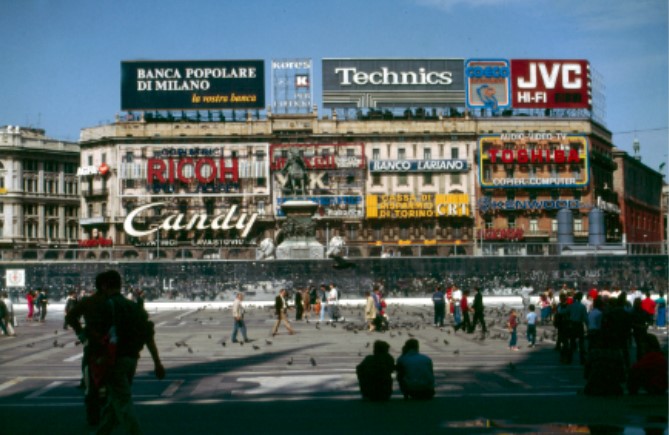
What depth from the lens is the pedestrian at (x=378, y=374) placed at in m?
17.1

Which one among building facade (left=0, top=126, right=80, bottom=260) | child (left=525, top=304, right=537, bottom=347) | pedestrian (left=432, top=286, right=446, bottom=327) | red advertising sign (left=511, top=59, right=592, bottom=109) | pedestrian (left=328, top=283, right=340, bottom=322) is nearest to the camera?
child (left=525, top=304, right=537, bottom=347)

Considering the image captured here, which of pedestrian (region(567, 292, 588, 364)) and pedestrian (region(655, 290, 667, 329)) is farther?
pedestrian (region(655, 290, 667, 329))

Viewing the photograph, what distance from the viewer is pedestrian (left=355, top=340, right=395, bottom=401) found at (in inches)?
672

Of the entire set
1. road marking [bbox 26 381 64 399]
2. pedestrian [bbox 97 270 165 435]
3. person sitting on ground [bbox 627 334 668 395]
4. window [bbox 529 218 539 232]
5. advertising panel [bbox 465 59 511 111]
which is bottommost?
road marking [bbox 26 381 64 399]

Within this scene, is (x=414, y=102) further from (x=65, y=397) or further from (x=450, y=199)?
(x=65, y=397)

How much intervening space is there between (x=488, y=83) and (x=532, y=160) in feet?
33.6

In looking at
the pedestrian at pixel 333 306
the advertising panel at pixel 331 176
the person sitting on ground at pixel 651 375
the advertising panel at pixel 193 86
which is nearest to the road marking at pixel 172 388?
the person sitting on ground at pixel 651 375

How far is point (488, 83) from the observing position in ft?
364

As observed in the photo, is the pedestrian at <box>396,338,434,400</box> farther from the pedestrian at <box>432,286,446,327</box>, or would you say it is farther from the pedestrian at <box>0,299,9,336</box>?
the pedestrian at <box>0,299,9,336</box>

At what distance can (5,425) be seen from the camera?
15.0 meters

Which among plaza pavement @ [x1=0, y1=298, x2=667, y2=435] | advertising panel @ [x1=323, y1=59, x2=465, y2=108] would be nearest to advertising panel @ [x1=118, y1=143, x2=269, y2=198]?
advertising panel @ [x1=323, y1=59, x2=465, y2=108]

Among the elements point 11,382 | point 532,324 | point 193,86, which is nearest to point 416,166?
point 193,86

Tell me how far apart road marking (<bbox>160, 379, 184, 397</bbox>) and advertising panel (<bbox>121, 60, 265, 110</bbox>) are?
3559 inches

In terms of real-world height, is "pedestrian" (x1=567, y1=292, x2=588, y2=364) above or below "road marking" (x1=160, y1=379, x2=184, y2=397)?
above
